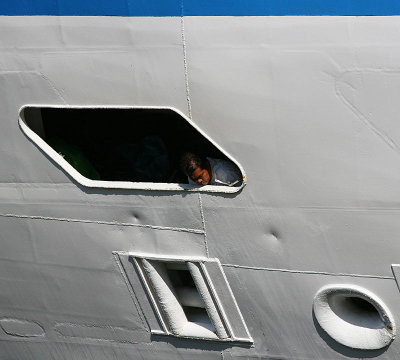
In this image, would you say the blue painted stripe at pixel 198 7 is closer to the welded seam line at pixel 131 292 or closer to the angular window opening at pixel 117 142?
the angular window opening at pixel 117 142

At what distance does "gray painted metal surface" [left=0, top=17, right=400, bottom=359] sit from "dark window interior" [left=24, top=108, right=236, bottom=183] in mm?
432

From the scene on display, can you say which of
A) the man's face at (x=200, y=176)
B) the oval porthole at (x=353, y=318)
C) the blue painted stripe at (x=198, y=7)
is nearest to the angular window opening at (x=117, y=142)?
the man's face at (x=200, y=176)

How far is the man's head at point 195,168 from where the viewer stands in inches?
165

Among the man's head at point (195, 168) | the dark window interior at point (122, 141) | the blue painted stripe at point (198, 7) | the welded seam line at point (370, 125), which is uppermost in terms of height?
the blue painted stripe at point (198, 7)

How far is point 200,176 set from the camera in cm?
423

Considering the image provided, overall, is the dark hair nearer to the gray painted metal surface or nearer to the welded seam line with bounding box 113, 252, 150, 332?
the gray painted metal surface

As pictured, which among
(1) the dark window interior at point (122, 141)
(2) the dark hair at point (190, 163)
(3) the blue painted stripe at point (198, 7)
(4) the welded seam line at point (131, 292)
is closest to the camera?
(3) the blue painted stripe at point (198, 7)

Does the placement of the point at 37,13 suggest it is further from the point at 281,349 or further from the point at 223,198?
the point at 281,349

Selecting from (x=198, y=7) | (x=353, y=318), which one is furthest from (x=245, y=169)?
(x=353, y=318)

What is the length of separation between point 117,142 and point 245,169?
1676 millimetres

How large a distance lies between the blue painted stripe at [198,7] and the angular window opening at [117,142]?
650 millimetres

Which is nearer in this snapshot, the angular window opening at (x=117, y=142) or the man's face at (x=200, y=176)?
the man's face at (x=200, y=176)

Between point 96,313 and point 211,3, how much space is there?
2.18 meters

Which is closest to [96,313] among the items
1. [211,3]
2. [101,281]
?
[101,281]
